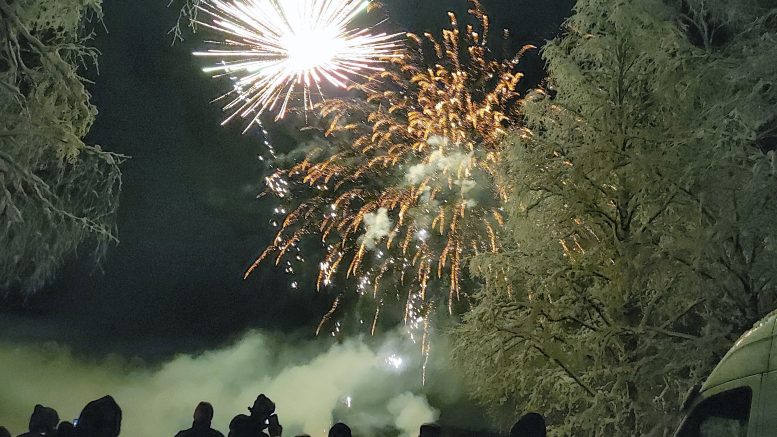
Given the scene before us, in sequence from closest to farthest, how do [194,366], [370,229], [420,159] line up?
[420,159]
[370,229]
[194,366]

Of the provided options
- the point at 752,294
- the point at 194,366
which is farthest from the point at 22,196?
the point at 194,366

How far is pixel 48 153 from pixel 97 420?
5.49m

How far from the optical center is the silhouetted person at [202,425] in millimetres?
5586

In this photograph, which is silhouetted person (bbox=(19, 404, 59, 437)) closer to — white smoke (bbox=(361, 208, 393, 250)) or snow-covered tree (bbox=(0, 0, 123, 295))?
snow-covered tree (bbox=(0, 0, 123, 295))

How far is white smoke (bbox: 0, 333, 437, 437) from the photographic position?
26.0 meters

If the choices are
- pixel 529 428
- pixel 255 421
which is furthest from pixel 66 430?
pixel 529 428

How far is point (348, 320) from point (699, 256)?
21.3 meters

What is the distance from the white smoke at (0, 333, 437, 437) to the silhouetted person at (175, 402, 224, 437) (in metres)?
21.1

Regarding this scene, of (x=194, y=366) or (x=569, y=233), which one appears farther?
(x=194, y=366)

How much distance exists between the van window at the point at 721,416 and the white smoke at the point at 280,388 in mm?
22956

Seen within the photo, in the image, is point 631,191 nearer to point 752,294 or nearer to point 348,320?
point 752,294

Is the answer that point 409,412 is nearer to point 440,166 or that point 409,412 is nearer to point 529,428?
point 440,166

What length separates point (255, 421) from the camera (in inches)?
230

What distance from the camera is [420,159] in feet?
53.4
